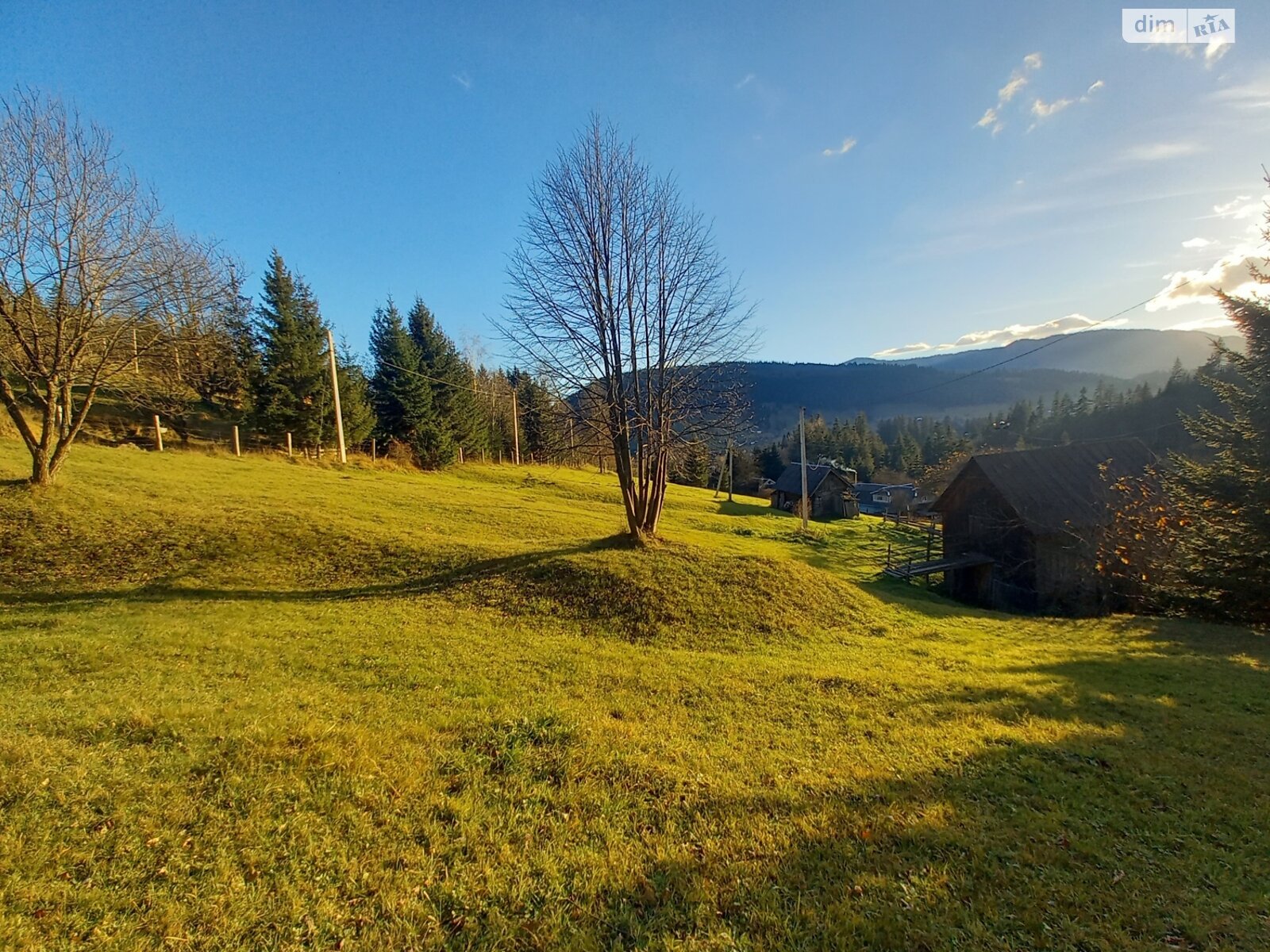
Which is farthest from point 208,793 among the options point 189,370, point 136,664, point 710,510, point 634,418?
point 189,370

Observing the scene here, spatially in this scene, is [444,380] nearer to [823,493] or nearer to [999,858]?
[823,493]

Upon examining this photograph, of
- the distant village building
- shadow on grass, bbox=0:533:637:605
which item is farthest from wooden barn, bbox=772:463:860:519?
shadow on grass, bbox=0:533:637:605

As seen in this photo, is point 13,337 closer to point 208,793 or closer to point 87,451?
point 87,451

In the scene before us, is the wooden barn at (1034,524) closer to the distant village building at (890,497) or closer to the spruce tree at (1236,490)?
the spruce tree at (1236,490)

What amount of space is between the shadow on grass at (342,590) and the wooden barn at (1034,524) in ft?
57.1

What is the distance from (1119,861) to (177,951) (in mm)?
6302

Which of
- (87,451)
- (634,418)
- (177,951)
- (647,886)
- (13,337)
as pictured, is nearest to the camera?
(177,951)

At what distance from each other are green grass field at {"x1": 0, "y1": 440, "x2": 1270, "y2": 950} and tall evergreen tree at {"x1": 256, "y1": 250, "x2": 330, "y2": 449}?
21.3 meters

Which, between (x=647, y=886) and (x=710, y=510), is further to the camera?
(x=710, y=510)

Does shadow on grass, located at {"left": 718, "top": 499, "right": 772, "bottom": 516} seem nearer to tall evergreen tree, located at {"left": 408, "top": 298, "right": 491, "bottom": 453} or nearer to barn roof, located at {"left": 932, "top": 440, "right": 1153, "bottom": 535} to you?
barn roof, located at {"left": 932, "top": 440, "right": 1153, "bottom": 535}

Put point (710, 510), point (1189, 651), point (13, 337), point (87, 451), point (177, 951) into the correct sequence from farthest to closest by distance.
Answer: point (710, 510) < point (87, 451) < point (13, 337) < point (1189, 651) < point (177, 951)

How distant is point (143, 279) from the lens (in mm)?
13562

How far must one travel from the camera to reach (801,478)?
43969 mm

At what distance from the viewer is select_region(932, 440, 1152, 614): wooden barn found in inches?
776
